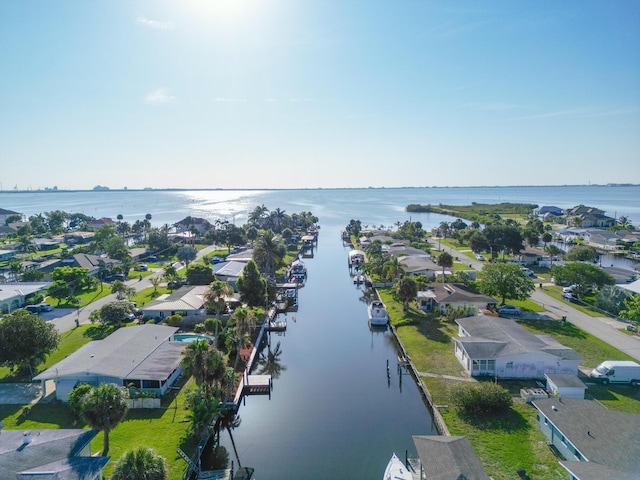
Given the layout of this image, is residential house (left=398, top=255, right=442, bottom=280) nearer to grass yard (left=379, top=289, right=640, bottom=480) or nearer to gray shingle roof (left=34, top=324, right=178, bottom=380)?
grass yard (left=379, top=289, right=640, bottom=480)

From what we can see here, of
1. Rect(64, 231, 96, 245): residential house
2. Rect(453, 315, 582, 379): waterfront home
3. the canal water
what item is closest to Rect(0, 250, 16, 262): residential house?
Rect(64, 231, 96, 245): residential house

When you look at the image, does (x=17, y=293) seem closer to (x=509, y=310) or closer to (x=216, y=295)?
(x=216, y=295)

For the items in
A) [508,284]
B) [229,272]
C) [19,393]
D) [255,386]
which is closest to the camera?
[19,393]

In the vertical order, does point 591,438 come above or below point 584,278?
below

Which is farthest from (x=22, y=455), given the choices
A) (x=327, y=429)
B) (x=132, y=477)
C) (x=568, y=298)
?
(x=568, y=298)

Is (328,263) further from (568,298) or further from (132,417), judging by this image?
(132,417)

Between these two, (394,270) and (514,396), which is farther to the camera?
(394,270)

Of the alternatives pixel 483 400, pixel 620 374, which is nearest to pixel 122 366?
pixel 483 400
